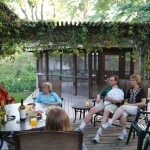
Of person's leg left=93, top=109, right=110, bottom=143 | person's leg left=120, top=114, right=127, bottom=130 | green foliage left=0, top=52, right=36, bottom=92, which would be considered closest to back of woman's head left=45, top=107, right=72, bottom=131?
person's leg left=93, top=109, right=110, bottom=143

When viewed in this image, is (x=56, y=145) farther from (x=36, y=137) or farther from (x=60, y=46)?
(x=60, y=46)

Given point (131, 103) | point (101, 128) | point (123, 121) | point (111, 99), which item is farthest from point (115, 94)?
point (101, 128)

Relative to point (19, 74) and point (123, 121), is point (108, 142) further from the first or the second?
point (19, 74)

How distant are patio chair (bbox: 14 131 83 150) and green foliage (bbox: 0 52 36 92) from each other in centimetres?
1181

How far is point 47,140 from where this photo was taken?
1.70 metres

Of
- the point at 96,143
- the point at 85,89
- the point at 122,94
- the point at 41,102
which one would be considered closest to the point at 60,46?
the point at 41,102

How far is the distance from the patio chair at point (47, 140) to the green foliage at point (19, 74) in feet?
38.7

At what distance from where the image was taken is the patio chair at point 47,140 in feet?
5.55

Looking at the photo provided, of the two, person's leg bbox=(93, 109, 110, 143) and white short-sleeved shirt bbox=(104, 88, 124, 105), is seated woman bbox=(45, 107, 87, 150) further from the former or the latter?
white short-sleeved shirt bbox=(104, 88, 124, 105)

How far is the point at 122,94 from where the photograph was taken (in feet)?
14.3

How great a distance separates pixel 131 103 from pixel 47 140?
2.84 meters

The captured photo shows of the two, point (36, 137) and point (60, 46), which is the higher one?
point (60, 46)

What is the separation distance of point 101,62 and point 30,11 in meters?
10.6

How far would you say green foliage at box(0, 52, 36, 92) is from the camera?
527 inches
